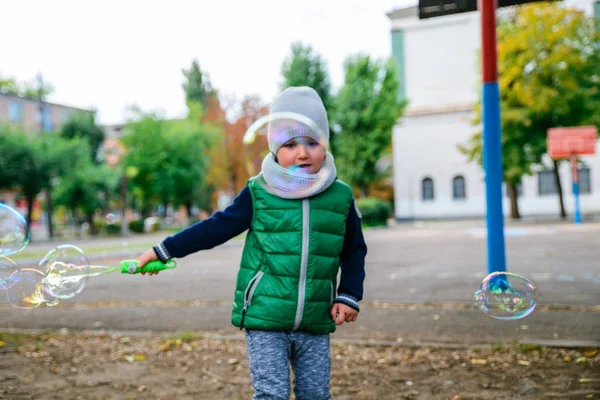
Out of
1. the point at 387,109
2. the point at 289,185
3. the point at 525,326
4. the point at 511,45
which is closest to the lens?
A: the point at 289,185

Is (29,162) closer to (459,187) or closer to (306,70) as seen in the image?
(306,70)

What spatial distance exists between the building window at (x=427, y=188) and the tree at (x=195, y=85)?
30.3 m

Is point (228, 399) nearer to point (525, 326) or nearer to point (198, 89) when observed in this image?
point (525, 326)

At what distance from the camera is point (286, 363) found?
9.12ft

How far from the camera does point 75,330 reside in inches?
267

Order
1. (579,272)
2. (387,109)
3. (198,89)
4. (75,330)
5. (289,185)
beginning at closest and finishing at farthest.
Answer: (289,185) → (75,330) → (579,272) → (387,109) → (198,89)

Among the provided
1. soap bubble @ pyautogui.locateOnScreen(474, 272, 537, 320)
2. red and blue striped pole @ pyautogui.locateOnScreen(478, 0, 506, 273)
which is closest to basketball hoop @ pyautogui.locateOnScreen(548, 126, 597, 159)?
red and blue striped pole @ pyautogui.locateOnScreen(478, 0, 506, 273)

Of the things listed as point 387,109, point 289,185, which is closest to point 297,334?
point 289,185

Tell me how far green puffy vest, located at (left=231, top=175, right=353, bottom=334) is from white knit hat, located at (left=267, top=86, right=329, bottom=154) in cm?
24

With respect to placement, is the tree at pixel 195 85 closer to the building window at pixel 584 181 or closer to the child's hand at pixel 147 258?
the building window at pixel 584 181

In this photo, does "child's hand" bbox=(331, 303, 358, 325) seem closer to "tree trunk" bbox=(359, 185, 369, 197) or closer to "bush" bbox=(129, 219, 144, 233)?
"bush" bbox=(129, 219, 144, 233)

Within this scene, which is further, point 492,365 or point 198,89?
point 198,89

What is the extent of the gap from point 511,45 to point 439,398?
2914cm

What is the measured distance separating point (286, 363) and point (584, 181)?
141ft
